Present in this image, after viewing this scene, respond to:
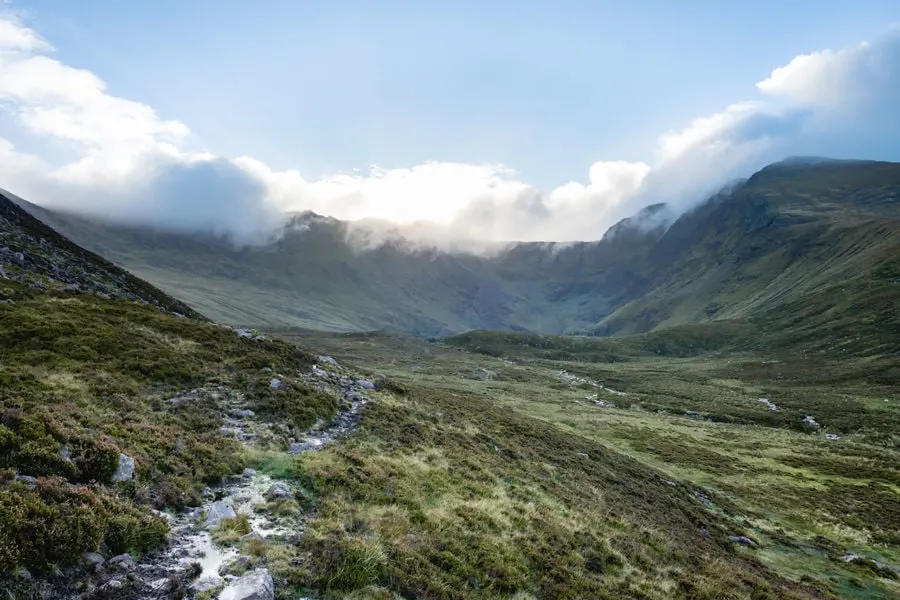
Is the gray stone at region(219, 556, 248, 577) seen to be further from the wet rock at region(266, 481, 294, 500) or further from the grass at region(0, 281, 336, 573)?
the wet rock at region(266, 481, 294, 500)

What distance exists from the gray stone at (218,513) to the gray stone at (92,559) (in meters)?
3.29

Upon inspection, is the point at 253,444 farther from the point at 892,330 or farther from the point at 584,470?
the point at 892,330

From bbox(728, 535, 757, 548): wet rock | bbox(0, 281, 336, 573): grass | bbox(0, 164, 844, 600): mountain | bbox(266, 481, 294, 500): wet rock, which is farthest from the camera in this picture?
bbox(728, 535, 757, 548): wet rock

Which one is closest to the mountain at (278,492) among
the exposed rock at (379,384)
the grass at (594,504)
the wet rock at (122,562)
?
the wet rock at (122,562)

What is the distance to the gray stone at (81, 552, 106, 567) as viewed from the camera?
1055 centimetres

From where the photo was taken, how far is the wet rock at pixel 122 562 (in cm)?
1084

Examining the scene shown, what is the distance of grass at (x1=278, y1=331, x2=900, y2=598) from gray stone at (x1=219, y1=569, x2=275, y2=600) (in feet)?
4.40

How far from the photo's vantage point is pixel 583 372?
512ft

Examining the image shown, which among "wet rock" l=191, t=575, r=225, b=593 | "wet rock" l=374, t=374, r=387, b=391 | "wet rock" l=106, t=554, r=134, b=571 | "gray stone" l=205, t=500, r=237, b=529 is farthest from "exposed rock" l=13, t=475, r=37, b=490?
"wet rock" l=374, t=374, r=387, b=391

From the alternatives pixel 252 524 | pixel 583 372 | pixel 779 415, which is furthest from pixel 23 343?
pixel 583 372

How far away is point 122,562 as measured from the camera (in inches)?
433

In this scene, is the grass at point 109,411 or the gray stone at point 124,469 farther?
the gray stone at point 124,469

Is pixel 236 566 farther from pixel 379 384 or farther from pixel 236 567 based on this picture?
pixel 379 384

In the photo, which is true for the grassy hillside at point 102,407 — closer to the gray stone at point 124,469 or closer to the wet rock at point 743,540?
the gray stone at point 124,469
